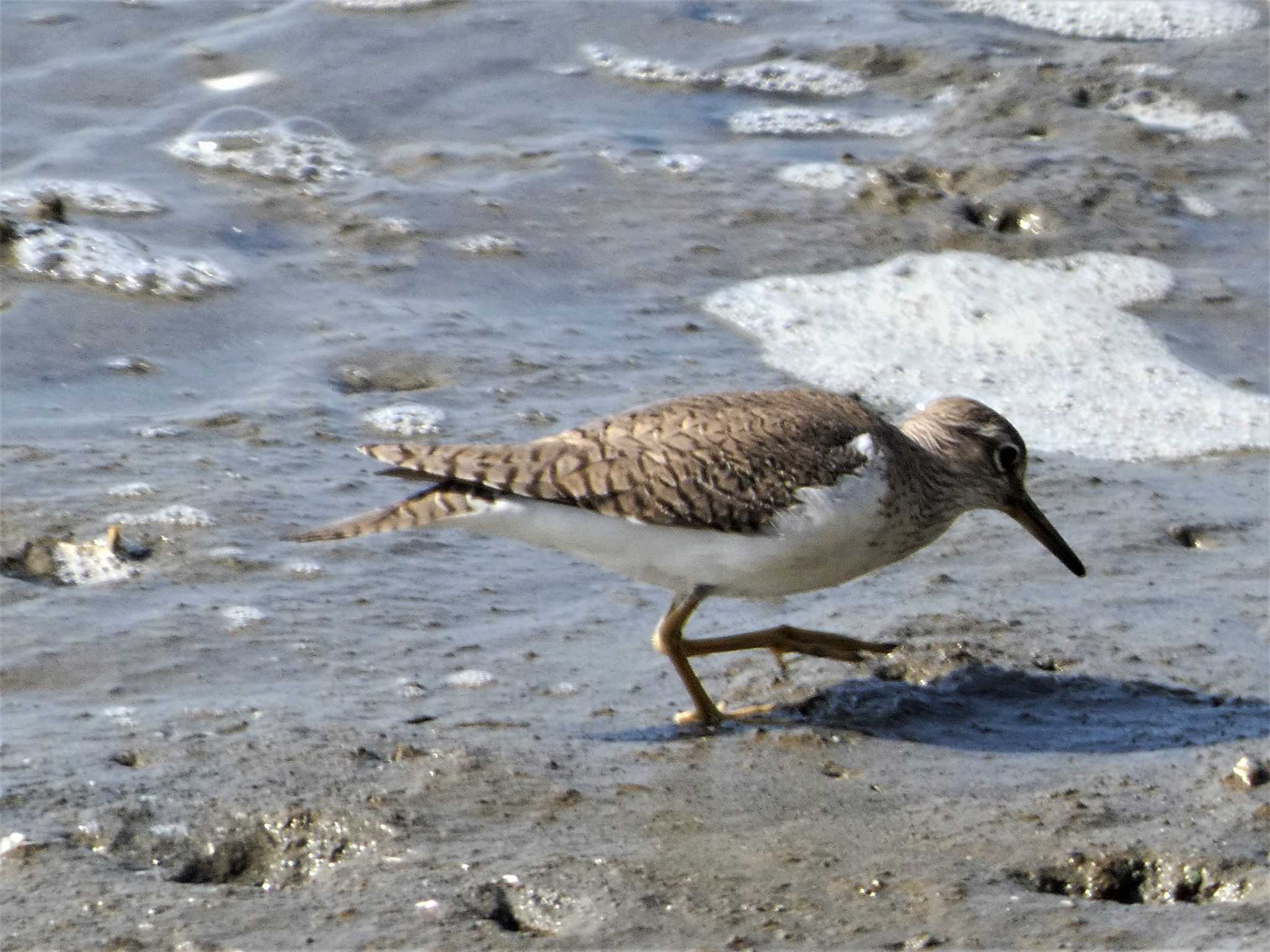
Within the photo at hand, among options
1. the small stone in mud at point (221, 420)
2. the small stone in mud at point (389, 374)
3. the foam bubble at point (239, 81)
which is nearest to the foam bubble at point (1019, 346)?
the small stone in mud at point (389, 374)

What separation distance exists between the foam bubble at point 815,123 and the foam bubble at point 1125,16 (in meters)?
1.86

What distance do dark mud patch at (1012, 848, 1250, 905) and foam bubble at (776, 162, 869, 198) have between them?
16.9ft

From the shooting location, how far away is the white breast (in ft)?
15.7

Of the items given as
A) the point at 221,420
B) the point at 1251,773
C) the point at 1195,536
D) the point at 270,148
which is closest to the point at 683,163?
the point at 270,148

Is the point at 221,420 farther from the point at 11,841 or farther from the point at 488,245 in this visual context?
the point at 11,841

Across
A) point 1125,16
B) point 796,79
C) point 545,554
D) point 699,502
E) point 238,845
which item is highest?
point 1125,16

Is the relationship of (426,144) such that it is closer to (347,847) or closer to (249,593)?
(249,593)

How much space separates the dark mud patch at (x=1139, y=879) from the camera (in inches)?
152

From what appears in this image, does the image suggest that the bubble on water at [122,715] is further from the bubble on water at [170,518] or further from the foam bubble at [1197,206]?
the foam bubble at [1197,206]

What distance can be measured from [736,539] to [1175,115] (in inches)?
237

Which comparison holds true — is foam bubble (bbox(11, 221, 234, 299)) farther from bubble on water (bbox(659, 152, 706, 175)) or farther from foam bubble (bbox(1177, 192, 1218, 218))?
foam bubble (bbox(1177, 192, 1218, 218))

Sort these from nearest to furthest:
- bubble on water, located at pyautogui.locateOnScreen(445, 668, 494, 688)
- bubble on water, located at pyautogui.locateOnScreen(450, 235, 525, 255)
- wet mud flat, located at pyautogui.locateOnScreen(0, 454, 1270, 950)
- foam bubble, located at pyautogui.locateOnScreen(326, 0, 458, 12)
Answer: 1. wet mud flat, located at pyautogui.locateOnScreen(0, 454, 1270, 950)
2. bubble on water, located at pyautogui.locateOnScreen(445, 668, 494, 688)
3. bubble on water, located at pyautogui.locateOnScreen(450, 235, 525, 255)
4. foam bubble, located at pyautogui.locateOnScreen(326, 0, 458, 12)

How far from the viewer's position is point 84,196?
7988mm

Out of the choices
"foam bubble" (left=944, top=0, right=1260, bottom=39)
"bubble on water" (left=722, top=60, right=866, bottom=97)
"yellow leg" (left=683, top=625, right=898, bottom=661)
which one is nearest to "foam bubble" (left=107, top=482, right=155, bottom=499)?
"yellow leg" (left=683, top=625, right=898, bottom=661)
